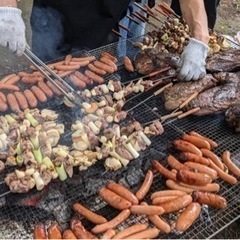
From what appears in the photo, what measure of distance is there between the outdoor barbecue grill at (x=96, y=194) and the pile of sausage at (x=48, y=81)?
0.22m

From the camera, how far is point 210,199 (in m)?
3.46

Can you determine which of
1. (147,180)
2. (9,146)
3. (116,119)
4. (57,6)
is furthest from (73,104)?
(57,6)

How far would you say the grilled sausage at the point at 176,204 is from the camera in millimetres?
3366

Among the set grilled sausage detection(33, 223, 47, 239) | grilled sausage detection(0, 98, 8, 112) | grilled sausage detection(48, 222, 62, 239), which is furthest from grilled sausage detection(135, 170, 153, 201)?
grilled sausage detection(0, 98, 8, 112)

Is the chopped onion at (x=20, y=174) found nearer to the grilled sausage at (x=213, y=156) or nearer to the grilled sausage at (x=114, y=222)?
the grilled sausage at (x=114, y=222)

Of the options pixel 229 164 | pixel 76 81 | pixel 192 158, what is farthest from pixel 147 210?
pixel 76 81

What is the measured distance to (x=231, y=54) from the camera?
558 cm

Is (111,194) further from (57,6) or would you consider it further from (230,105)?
(57,6)

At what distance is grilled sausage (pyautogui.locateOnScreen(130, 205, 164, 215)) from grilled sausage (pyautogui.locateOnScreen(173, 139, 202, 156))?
0.89 metres

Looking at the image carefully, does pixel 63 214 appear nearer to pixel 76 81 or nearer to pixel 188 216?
pixel 188 216

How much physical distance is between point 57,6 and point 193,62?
2141 mm

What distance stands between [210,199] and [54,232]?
1.47 metres

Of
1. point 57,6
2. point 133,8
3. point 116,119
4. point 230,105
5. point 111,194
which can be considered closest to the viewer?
point 111,194

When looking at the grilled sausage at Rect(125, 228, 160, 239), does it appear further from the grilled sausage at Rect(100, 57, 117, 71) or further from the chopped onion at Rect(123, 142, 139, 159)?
the grilled sausage at Rect(100, 57, 117, 71)
